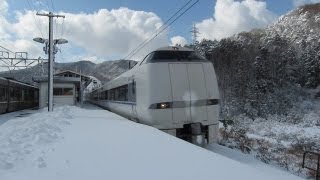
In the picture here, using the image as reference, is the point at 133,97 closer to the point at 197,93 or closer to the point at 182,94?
the point at 182,94

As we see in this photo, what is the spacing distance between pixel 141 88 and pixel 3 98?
668 inches

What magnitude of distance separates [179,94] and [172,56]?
132 cm

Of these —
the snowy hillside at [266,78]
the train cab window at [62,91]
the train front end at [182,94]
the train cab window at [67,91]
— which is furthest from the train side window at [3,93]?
the snowy hillside at [266,78]

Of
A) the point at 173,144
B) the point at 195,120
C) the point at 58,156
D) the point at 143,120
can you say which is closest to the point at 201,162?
the point at 173,144

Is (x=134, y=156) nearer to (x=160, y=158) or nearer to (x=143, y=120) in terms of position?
(x=160, y=158)

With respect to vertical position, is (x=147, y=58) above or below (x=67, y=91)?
below

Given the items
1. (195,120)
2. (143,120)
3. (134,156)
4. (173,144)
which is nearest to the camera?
(134,156)

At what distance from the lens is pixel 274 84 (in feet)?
210

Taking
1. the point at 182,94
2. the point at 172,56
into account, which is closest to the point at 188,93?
the point at 182,94

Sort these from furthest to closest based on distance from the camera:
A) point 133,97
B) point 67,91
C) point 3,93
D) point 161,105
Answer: point 67,91, point 3,93, point 133,97, point 161,105

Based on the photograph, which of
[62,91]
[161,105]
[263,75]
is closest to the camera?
[161,105]

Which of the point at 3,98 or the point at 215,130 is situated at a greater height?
the point at 3,98

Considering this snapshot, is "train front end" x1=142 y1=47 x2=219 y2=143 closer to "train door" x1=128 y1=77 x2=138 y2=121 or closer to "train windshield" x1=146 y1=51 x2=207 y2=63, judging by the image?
"train windshield" x1=146 y1=51 x2=207 y2=63

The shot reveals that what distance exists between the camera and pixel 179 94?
43.6 feet
